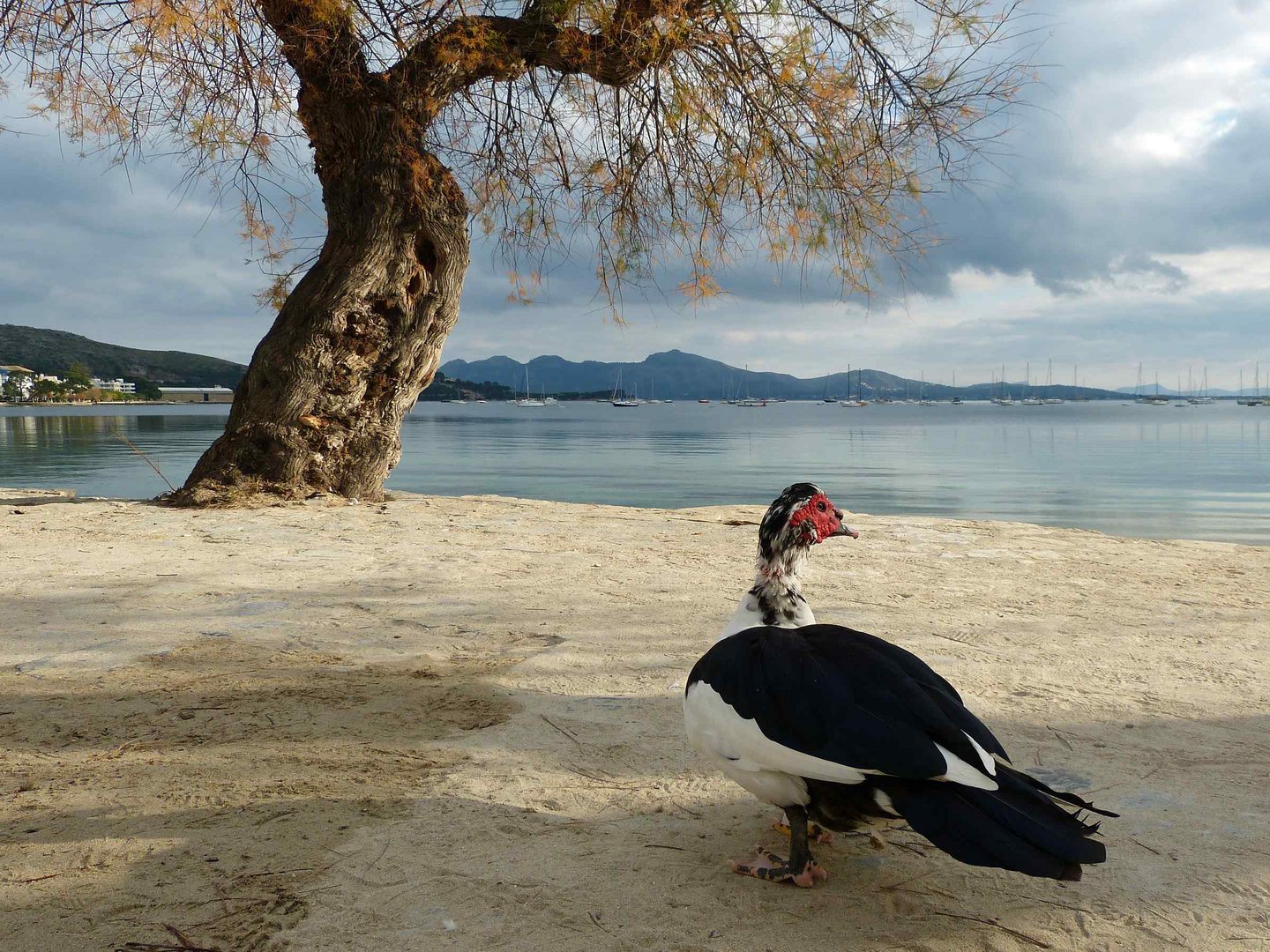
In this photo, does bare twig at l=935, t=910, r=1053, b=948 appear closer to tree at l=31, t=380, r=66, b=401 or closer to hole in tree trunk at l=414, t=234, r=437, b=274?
hole in tree trunk at l=414, t=234, r=437, b=274

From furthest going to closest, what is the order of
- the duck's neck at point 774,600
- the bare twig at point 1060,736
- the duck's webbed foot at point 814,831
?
the bare twig at point 1060,736 → the duck's neck at point 774,600 → the duck's webbed foot at point 814,831

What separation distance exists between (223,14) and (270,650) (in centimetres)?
473

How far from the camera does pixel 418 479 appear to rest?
64.0ft

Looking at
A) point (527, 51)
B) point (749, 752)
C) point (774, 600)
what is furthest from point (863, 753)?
point (527, 51)

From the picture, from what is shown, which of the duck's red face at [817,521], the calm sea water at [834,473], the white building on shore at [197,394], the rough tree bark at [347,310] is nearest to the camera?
the duck's red face at [817,521]

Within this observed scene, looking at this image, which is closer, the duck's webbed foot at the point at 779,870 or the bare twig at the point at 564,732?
the duck's webbed foot at the point at 779,870

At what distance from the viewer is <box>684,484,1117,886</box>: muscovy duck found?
202 centimetres

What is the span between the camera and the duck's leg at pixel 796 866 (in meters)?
2.39

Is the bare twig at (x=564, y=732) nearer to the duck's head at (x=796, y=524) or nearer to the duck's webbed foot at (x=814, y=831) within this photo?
the duck's webbed foot at (x=814, y=831)

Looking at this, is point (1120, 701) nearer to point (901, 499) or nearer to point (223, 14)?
point (223, 14)

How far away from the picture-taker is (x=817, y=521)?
10.8 ft

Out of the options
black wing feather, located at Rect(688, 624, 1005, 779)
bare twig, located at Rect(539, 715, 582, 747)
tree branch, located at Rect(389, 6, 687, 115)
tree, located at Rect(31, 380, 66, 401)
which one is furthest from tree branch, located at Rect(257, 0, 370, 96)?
tree, located at Rect(31, 380, 66, 401)

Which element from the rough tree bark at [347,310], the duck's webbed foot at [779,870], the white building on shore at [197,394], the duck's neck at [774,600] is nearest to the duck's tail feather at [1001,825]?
the duck's webbed foot at [779,870]

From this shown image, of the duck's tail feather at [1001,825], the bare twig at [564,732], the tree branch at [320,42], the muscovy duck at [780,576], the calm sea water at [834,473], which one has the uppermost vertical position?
the tree branch at [320,42]
